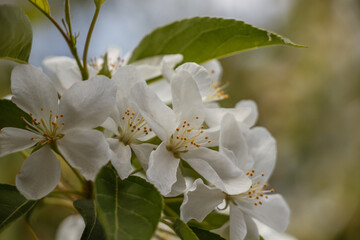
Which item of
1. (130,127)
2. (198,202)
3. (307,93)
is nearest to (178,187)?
(198,202)

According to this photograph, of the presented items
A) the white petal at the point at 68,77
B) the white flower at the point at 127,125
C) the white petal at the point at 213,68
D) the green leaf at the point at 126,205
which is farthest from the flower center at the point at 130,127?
the white petal at the point at 213,68

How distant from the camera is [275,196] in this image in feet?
3.34

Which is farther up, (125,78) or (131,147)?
(125,78)

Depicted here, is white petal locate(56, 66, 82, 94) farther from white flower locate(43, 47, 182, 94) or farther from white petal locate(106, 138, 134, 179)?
white petal locate(106, 138, 134, 179)

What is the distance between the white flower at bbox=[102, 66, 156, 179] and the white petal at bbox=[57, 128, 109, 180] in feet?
0.14

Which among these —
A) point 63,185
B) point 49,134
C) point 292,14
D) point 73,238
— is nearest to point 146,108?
point 49,134

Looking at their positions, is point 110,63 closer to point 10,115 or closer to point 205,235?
point 10,115

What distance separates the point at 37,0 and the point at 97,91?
0.85 ft

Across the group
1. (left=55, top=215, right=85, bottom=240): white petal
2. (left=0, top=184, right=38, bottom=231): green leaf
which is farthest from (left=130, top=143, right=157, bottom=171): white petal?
(left=55, top=215, right=85, bottom=240): white petal

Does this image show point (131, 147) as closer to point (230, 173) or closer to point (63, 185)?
point (230, 173)

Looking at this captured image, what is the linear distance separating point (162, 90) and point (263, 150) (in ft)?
0.97

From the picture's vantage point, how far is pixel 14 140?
76 cm

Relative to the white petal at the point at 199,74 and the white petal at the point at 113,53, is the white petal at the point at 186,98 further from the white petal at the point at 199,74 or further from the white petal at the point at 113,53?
the white petal at the point at 113,53

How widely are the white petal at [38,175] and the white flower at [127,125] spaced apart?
0.37 feet
